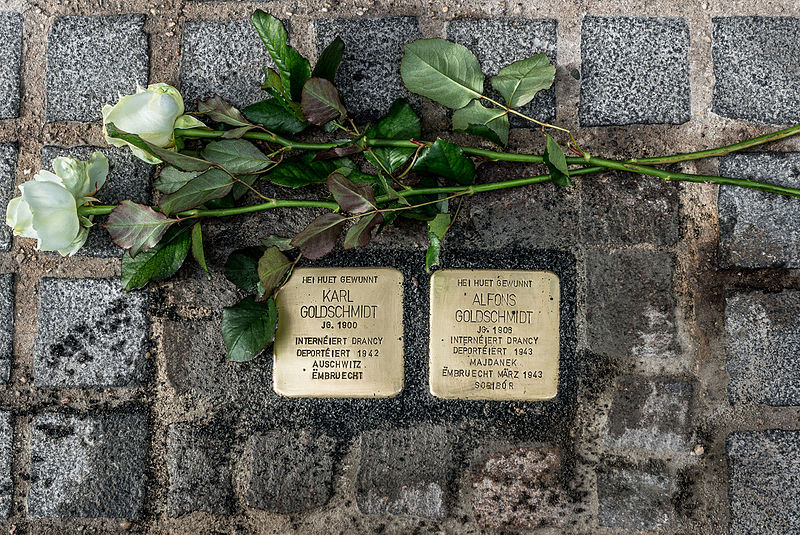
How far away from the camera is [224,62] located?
3.35 ft

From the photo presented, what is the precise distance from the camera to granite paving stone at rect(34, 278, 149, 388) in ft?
3.34

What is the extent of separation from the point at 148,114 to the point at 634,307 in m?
0.86

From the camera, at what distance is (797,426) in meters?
1.00

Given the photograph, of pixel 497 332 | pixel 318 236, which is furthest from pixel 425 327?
pixel 318 236

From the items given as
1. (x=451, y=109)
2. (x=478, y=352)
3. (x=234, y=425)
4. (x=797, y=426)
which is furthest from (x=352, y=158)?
(x=797, y=426)

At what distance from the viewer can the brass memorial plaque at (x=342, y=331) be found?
100 centimetres

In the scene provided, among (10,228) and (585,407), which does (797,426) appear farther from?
(10,228)

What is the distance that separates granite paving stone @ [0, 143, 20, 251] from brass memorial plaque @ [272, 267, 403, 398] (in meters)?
0.51

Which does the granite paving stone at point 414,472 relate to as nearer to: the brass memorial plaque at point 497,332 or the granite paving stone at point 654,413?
the brass memorial plaque at point 497,332

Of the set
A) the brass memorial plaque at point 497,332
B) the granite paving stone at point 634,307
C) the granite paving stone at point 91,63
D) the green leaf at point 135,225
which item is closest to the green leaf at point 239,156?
the green leaf at point 135,225

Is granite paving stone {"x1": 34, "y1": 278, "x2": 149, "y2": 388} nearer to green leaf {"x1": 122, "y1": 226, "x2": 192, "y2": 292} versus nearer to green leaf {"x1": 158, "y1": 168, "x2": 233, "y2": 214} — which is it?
green leaf {"x1": 122, "y1": 226, "x2": 192, "y2": 292}

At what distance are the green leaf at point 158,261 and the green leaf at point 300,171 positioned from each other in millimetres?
183

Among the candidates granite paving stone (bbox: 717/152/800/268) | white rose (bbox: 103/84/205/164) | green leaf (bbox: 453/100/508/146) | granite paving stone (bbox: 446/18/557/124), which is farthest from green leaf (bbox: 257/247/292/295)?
granite paving stone (bbox: 717/152/800/268)

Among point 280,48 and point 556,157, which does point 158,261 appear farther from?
point 556,157
